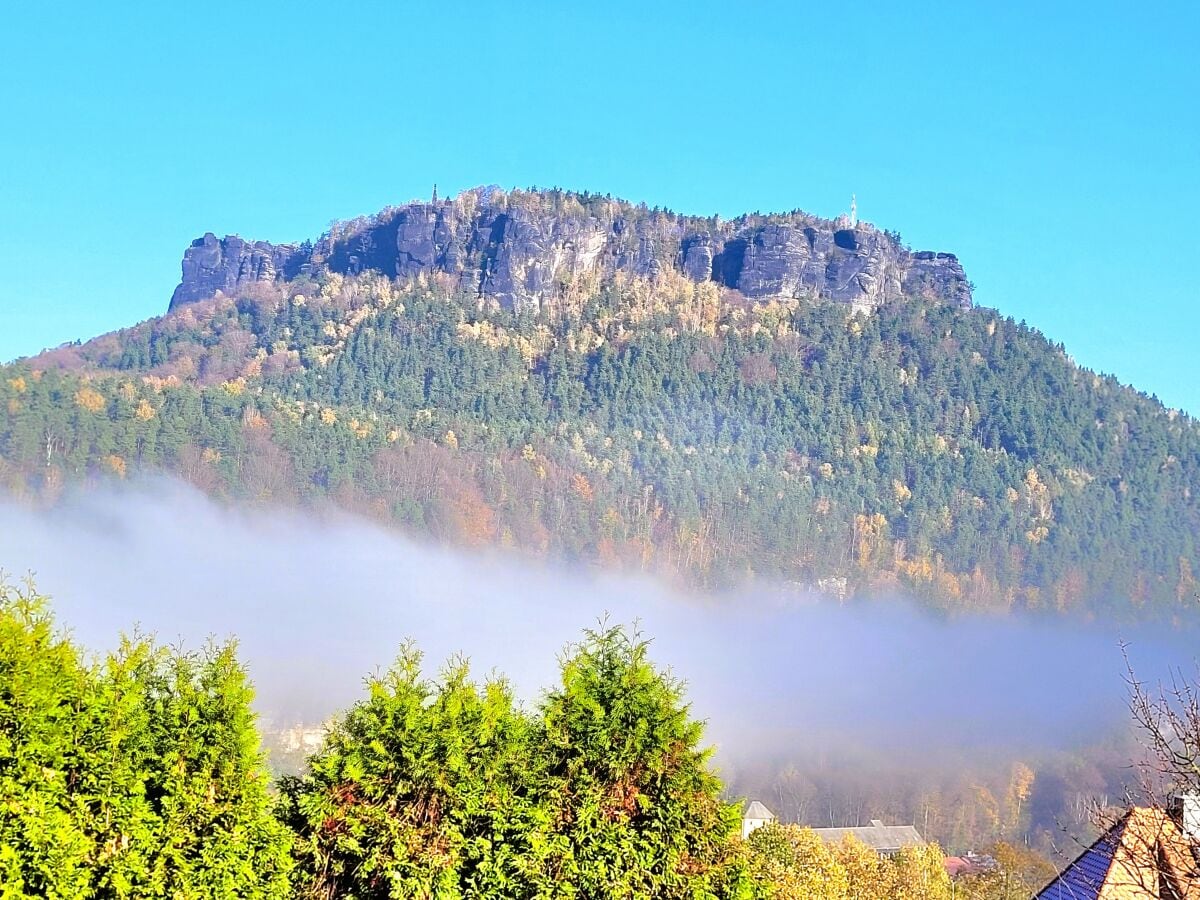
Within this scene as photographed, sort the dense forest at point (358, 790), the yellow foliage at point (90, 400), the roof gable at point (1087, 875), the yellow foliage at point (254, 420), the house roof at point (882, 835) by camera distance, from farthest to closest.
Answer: the yellow foliage at point (254, 420) → the yellow foliage at point (90, 400) → the house roof at point (882, 835) → the dense forest at point (358, 790) → the roof gable at point (1087, 875)

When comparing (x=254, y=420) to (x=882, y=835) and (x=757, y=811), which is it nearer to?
(x=757, y=811)

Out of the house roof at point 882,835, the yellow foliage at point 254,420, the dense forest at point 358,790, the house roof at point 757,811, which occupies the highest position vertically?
the yellow foliage at point 254,420

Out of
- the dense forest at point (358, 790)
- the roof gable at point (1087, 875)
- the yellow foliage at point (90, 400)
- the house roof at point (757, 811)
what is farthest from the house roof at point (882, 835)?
the yellow foliage at point (90, 400)

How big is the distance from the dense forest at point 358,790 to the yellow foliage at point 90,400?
16473 centimetres

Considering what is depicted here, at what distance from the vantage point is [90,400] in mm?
176125

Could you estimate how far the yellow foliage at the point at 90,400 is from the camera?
175125 millimetres

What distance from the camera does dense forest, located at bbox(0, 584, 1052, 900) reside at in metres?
19.6

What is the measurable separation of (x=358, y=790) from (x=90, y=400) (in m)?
168

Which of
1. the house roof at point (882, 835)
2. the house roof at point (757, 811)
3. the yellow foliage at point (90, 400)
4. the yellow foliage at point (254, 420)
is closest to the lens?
the house roof at point (757, 811)

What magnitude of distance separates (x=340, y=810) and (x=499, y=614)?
15119 centimetres

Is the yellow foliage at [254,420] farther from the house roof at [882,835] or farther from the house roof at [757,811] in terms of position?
the house roof at [882,835]

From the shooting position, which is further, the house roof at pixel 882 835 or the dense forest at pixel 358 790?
the house roof at pixel 882 835

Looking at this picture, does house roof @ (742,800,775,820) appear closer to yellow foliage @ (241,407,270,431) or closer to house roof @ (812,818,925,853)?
house roof @ (812,818,925,853)

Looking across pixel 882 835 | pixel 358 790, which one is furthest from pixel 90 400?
pixel 358 790
